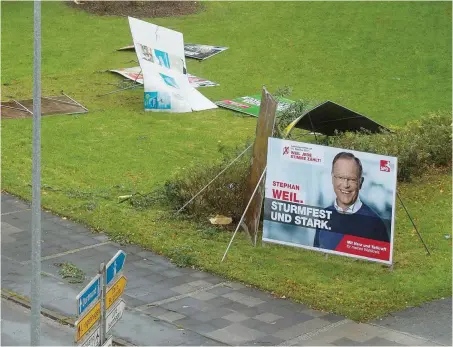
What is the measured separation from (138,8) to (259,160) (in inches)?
917

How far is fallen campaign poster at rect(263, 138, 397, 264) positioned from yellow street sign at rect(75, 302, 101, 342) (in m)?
6.80

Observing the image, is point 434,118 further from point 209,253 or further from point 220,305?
point 220,305

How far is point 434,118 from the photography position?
74.0ft

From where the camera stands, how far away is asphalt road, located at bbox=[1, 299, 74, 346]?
13727mm

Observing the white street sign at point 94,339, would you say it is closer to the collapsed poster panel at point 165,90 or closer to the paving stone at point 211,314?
the paving stone at point 211,314

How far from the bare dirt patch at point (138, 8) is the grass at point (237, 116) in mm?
653

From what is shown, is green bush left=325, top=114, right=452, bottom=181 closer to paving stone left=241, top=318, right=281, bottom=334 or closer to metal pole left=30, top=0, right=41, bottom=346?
paving stone left=241, top=318, right=281, bottom=334

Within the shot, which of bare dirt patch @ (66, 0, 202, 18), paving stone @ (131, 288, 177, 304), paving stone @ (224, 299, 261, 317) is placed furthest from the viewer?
bare dirt patch @ (66, 0, 202, 18)

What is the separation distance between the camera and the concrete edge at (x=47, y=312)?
13609 mm

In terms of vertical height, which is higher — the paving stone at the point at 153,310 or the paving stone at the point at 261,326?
the paving stone at the point at 153,310

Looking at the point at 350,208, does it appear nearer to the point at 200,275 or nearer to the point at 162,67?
the point at 200,275

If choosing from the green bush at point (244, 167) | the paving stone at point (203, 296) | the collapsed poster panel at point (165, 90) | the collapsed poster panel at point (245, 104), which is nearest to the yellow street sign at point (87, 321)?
the paving stone at point (203, 296)

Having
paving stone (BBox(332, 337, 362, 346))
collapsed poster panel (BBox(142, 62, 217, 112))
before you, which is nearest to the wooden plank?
paving stone (BBox(332, 337, 362, 346))

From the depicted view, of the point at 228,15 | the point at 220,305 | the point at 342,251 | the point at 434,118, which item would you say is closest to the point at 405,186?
the point at 434,118
